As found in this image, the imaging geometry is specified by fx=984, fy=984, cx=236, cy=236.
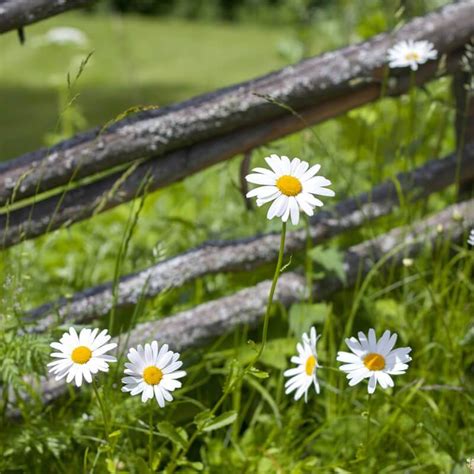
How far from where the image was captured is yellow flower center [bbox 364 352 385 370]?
178 centimetres

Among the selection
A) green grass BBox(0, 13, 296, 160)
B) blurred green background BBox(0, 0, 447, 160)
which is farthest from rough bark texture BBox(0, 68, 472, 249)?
green grass BBox(0, 13, 296, 160)

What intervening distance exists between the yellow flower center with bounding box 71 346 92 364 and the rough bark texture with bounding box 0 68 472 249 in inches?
34.0

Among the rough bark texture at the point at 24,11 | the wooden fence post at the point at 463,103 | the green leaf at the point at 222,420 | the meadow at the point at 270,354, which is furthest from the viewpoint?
the wooden fence post at the point at 463,103

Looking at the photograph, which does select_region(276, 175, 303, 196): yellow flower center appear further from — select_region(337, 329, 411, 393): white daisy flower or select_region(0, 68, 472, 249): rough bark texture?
select_region(0, 68, 472, 249): rough bark texture

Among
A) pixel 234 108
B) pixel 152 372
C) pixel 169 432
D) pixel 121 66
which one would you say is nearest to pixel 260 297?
pixel 234 108

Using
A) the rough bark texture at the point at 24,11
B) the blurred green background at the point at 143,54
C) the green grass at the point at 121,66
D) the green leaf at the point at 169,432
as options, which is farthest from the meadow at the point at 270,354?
the green grass at the point at 121,66

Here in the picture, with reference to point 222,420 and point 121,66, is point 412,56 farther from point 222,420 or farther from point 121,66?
point 121,66

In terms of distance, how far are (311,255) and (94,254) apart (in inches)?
36.0

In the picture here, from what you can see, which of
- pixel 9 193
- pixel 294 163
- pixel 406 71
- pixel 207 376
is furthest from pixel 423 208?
pixel 294 163

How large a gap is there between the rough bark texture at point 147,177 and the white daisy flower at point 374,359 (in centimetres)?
94

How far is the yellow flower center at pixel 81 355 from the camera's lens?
5.61 ft

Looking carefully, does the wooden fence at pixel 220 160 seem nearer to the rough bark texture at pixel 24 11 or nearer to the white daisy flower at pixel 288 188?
the rough bark texture at pixel 24 11

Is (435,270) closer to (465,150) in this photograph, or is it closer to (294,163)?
(465,150)

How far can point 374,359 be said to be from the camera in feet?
5.85
